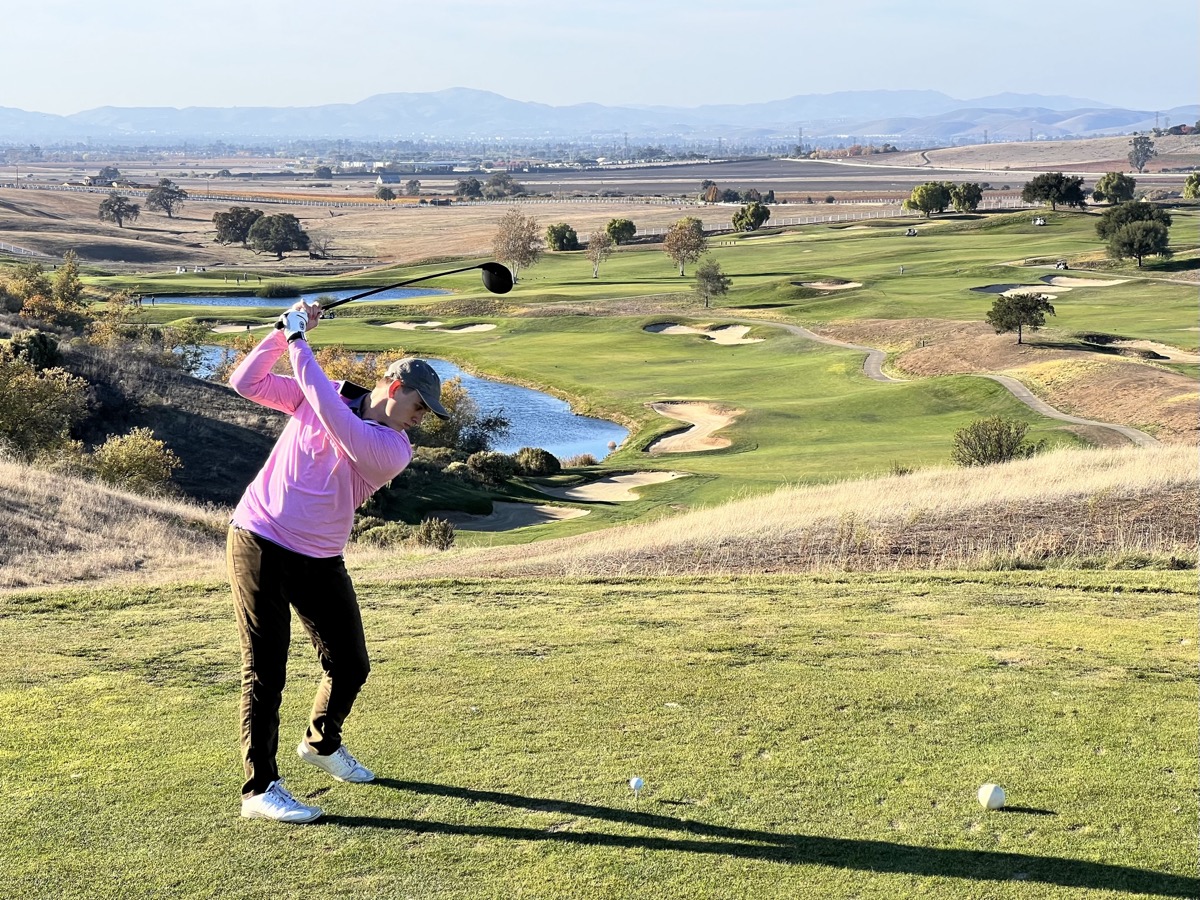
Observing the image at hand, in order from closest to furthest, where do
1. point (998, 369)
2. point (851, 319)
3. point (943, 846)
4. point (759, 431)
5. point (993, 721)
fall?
point (943, 846) < point (993, 721) < point (759, 431) < point (998, 369) < point (851, 319)

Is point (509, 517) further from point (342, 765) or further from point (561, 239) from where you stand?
point (561, 239)

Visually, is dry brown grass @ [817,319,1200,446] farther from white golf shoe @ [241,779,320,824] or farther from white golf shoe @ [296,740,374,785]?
white golf shoe @ [241,779,320,824]

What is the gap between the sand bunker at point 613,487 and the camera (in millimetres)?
43062

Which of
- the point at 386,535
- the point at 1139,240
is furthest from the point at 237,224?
the point at 386,535

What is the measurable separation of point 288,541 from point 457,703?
2.86 meters

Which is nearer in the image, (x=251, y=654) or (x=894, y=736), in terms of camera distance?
(x=251, y=654)

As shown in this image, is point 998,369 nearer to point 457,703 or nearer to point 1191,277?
point 1191,277

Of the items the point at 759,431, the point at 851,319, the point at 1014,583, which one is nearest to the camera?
the point at 1014,583

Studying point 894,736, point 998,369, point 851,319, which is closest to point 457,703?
point 894,736

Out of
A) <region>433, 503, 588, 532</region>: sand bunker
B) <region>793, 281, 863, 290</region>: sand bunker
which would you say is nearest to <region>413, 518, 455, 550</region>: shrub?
<region>433, 503, 588, 532</region>: sand bunker

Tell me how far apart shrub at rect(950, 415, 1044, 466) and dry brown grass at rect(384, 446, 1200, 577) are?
11640 millimetres

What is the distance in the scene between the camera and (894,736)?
9062 millimetres

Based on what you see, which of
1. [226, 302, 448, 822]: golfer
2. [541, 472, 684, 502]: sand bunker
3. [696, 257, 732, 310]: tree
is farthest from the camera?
[696, 257, 732, 310]: tree

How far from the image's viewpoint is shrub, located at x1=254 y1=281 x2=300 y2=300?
114 m
